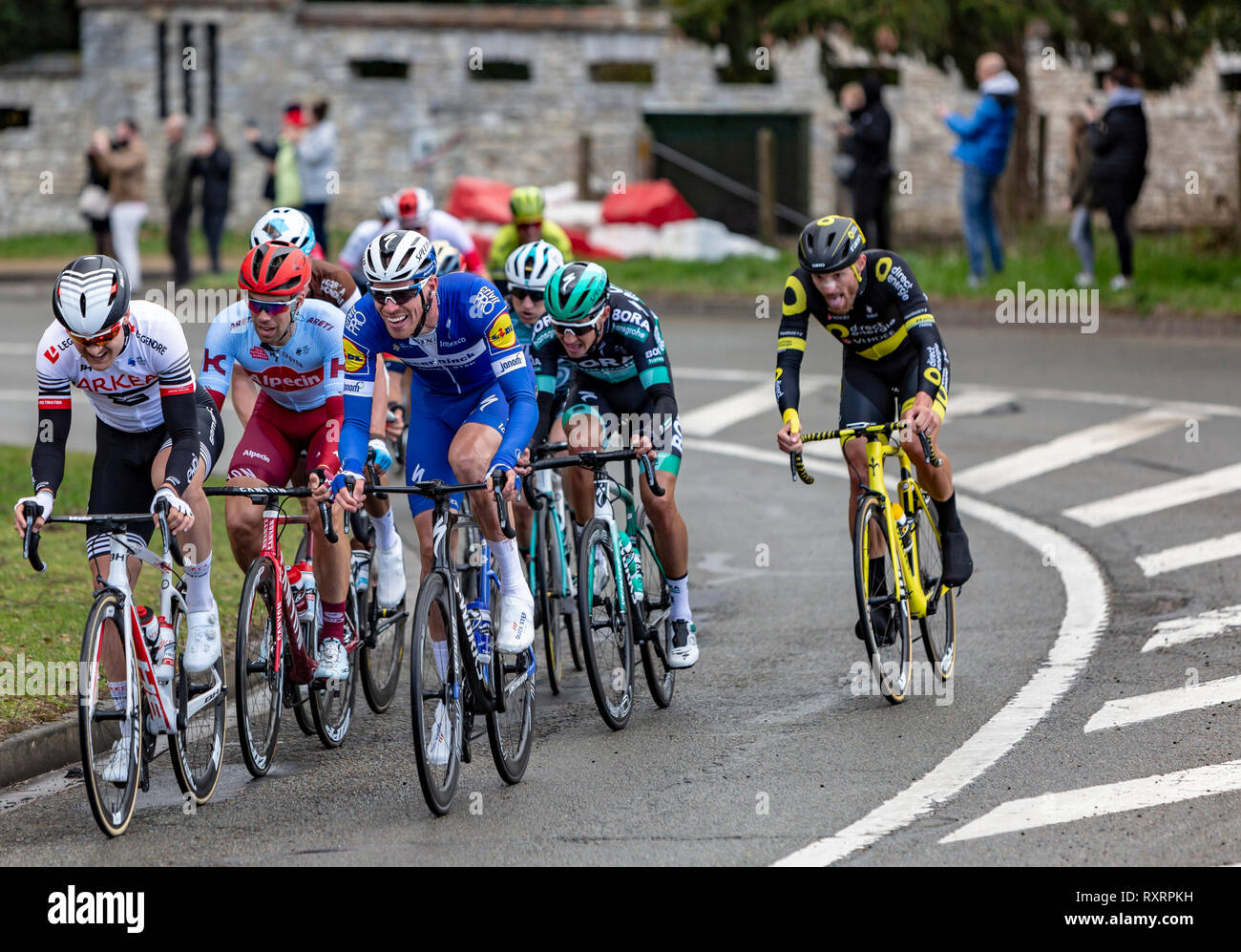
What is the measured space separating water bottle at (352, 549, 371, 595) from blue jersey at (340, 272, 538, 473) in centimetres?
103

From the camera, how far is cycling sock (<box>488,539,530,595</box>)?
24.2ft

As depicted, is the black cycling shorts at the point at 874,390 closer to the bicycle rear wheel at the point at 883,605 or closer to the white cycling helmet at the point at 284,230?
the bicycle rear wheel at the point at 883,605

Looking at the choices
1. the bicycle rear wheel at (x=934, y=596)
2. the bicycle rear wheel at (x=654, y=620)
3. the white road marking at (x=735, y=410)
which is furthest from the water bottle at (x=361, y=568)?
the white road marking at (x=735, y=410)

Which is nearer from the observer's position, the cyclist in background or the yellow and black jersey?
the yellow and black jersey

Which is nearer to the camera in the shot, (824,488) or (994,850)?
(994,850)

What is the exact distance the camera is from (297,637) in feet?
24.6

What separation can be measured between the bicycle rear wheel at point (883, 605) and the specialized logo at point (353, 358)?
88.9 inches

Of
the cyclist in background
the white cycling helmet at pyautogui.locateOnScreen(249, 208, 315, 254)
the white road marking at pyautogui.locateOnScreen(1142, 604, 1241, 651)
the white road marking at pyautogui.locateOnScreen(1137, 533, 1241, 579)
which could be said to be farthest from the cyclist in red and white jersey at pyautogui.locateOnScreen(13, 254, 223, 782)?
the white road marking at pyautogui.locateOnScreen(1137, 533, 1241, 579)

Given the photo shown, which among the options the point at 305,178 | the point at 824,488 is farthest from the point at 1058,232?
the point at 824,488

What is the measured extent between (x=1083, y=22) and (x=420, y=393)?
18.5 m

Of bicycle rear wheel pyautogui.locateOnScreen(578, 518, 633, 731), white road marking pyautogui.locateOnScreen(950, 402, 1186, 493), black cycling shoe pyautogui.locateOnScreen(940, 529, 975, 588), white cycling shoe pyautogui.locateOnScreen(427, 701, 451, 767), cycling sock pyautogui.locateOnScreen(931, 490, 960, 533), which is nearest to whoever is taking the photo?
white cycling shoe pyautogui.locateOnScreen(427, 701, 451, 767)

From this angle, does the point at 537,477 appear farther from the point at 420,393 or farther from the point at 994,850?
the point at 994,850

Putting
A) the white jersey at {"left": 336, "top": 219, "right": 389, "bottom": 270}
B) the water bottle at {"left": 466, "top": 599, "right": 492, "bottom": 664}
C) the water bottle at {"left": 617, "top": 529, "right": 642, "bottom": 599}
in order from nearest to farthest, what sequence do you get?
the water bottle at {"left": 466, "top": 599, "right": 492, "bottom": 664}
the water bottle at {"left": 617, "top": 529, "right": 642, "bottom": 599}
the white jersey at {"left": 336, "top": 219, "right": 389, "bottom": 270}

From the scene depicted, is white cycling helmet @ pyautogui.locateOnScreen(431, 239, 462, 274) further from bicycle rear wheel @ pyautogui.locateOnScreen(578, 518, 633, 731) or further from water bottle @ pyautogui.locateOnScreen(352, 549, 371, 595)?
bicycle rear wheel @ pyautogui.locateOnScreen(578, 518, 633, 731)
